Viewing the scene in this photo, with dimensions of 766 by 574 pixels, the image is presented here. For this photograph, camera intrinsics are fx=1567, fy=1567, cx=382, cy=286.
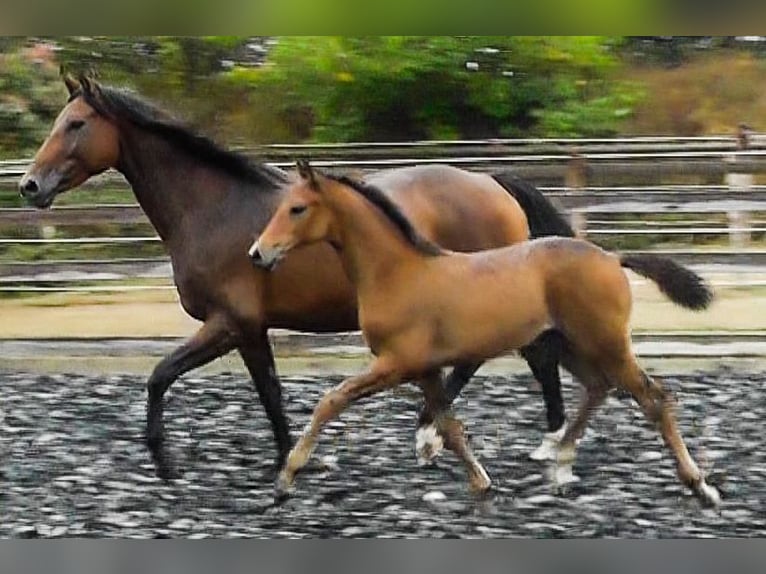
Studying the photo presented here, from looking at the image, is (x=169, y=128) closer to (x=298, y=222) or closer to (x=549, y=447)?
(x=298, y=222)

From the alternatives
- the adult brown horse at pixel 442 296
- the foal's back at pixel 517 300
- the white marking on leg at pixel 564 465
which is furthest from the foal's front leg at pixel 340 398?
the white marking on leg at pixel 564 465

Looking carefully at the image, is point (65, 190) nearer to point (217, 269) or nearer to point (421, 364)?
point (217, 269)

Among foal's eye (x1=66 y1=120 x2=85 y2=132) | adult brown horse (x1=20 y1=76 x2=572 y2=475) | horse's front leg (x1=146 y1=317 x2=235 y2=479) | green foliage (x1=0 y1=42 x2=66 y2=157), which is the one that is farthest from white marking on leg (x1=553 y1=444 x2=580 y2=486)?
→ green foliage (x1=0 y1=42 x2=66 y2=157)

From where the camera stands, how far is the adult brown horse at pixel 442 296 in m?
4.43

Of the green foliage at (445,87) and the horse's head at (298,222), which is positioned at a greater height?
the green foliage at (445,87)

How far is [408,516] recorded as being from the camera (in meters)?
4.66

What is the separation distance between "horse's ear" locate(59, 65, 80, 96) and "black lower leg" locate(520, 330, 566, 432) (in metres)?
1.54

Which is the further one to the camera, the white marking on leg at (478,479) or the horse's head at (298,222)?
the white marking on leg at (478,479)

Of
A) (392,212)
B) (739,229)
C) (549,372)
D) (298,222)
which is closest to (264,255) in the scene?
(298,222)

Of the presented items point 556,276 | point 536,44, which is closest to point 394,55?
Result: point 536,44

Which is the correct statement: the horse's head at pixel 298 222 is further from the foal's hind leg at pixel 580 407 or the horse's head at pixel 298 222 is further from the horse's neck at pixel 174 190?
the foal's hind leg at pixel 580 407

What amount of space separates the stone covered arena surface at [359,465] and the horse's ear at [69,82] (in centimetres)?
82

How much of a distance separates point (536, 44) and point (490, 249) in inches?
24.8

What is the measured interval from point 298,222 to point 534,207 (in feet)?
2.75
